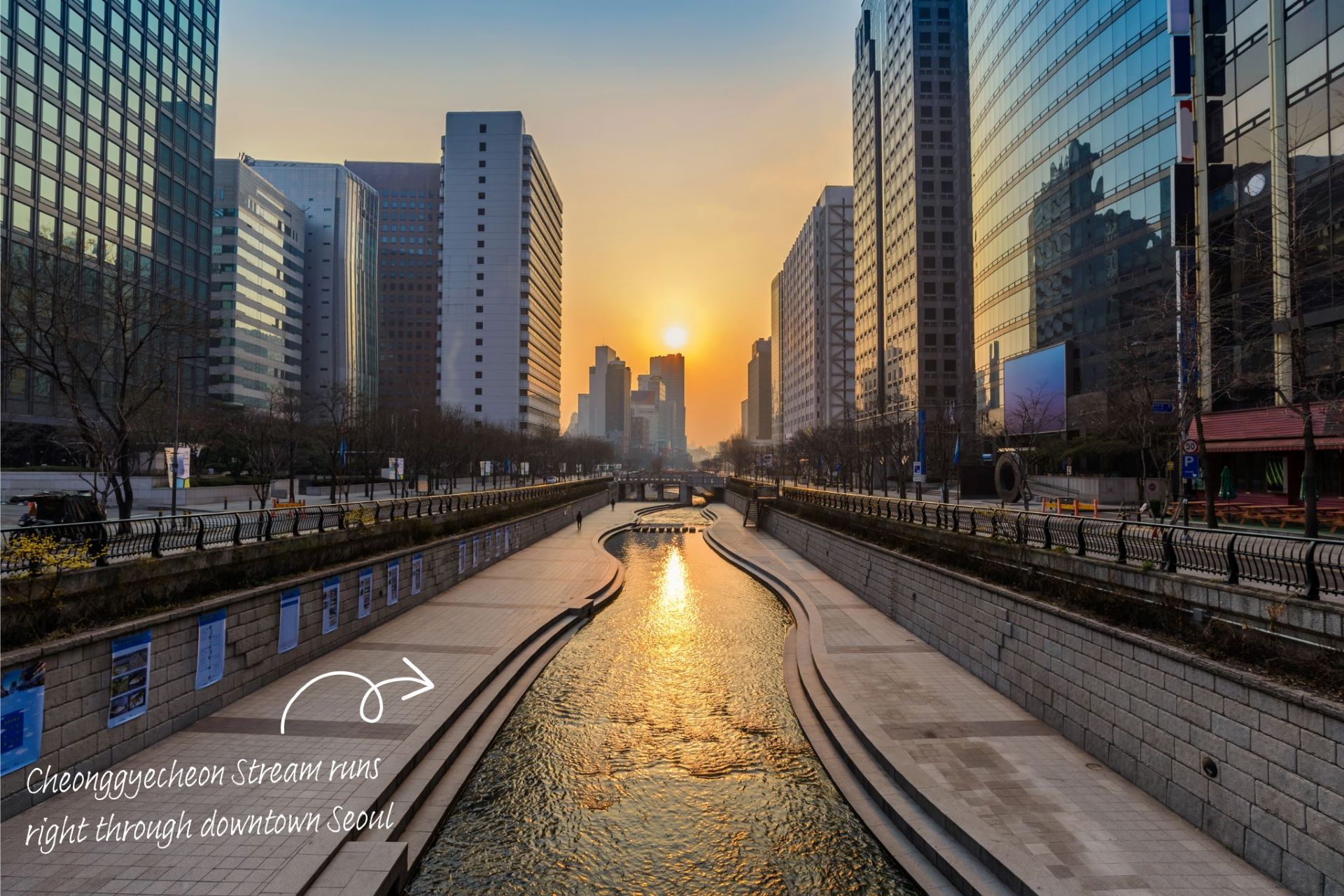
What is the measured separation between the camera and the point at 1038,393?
54.3 meters

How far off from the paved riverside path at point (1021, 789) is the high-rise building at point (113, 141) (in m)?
45.9

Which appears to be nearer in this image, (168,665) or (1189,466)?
(168,665)

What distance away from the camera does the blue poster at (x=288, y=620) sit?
48.7 feet

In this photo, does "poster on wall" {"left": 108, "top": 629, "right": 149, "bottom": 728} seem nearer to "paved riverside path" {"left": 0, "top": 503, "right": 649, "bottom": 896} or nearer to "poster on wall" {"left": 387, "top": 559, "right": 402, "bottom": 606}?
"paved riverside path" {"left": 0, "top": 503, "right": 649, "bottom": 896}

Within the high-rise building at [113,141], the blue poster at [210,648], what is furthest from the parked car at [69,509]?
the high-rise building at [113,141]

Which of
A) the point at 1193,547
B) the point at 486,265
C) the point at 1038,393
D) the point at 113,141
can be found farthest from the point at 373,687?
the point at 486,265

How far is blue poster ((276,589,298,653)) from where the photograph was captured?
14.8m

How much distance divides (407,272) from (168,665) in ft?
595

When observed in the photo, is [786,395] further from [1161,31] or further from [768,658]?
[768,658]

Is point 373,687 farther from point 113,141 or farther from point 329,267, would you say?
point 329,267

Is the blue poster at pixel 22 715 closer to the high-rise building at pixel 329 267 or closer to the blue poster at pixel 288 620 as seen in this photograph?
the blue poster at pixel 288 620

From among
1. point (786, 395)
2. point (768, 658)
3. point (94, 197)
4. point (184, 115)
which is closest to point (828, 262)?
point (786, 395)

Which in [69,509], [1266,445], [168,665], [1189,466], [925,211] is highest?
[925,211]

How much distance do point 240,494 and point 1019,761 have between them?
166ft
